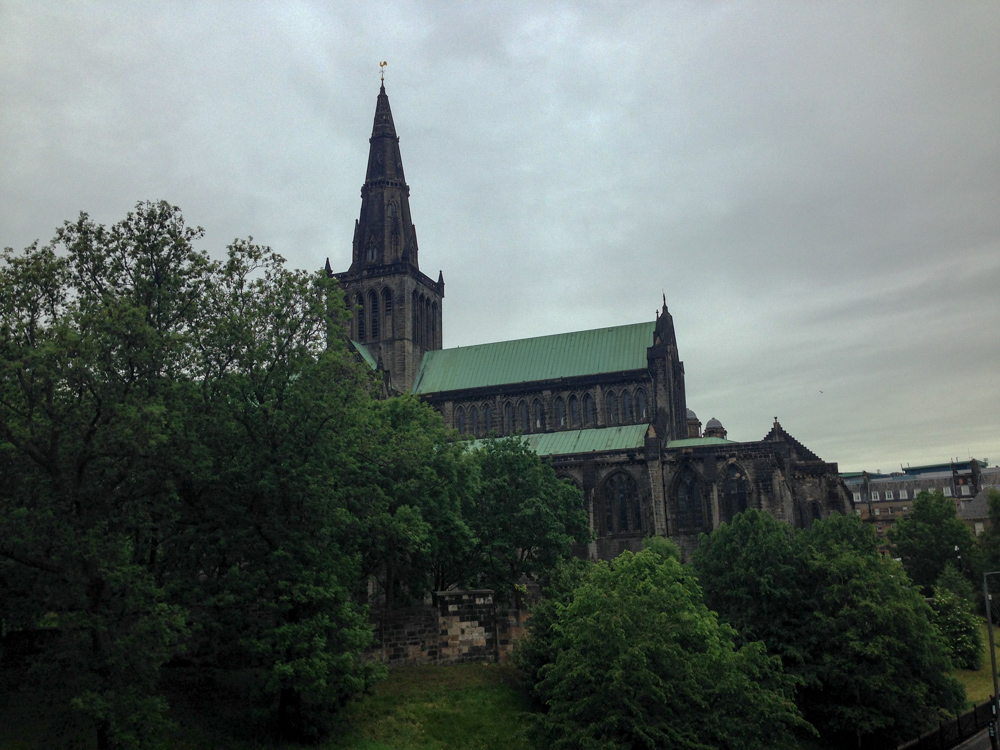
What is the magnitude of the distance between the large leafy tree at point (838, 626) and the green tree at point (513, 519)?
27.6 ft

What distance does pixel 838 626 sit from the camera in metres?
36.8

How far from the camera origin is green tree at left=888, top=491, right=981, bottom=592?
67.7 metres

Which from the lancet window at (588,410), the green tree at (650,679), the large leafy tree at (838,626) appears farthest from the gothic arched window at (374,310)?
the green tree at (650,679)

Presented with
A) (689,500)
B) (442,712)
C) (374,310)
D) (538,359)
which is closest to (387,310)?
(374,310)

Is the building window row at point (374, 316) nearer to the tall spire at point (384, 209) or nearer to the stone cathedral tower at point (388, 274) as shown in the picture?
the stone cathedral tower at point (388, 274)

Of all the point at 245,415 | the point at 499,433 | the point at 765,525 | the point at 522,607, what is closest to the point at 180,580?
the point at 245,415

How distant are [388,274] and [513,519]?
3916 cm

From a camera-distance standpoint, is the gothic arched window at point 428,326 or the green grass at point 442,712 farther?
the gothic arched window at point 428,326

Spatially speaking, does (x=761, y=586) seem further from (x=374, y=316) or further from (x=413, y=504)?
(x=374, y=316)

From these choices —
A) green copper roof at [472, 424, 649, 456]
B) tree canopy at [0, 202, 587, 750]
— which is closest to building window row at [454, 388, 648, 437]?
green copper roof at [472, 424, 649, 456]

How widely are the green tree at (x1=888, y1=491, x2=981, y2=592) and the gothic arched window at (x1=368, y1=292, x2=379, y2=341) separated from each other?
1748 inches

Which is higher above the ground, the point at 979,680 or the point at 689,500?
the point at 689,500

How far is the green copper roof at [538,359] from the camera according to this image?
7375 cm

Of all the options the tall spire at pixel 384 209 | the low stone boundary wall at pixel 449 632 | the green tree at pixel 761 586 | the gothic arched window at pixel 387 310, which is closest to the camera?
the low stone boundary wall at pixel 449 632
